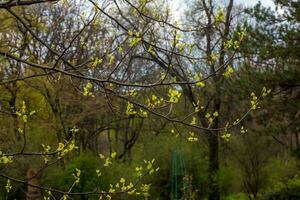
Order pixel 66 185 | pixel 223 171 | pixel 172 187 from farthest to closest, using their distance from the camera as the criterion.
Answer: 1. pixel 223 171
2. pixel 172 187
3. pixel 66 185

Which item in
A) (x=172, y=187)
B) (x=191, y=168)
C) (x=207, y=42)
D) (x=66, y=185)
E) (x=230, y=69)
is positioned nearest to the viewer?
(x=230, y=69)

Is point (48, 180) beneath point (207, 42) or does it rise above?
beneath

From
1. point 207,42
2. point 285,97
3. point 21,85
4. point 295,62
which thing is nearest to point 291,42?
point 295,62

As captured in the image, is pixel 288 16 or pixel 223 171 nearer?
pixel 288 16

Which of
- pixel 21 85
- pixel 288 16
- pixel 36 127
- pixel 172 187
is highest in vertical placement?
pixel 288 16

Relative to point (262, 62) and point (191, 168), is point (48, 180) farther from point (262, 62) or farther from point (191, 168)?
point (262, 62)

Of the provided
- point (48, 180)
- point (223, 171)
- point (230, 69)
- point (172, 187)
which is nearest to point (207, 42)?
point (223, 171)

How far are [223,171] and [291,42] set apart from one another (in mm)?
5884

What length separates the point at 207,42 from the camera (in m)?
22.4

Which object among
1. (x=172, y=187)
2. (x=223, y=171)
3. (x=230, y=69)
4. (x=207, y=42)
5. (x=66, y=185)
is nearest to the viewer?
(x=230, y=69)

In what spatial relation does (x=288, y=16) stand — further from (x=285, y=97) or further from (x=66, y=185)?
(x=66, y=185)

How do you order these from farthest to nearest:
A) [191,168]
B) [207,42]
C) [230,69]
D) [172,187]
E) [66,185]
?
[207,42] < [191,168] < [172,187] < [66,185] < [230,69]

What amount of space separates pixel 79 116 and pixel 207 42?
6.37m

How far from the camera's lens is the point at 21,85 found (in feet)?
66.0
